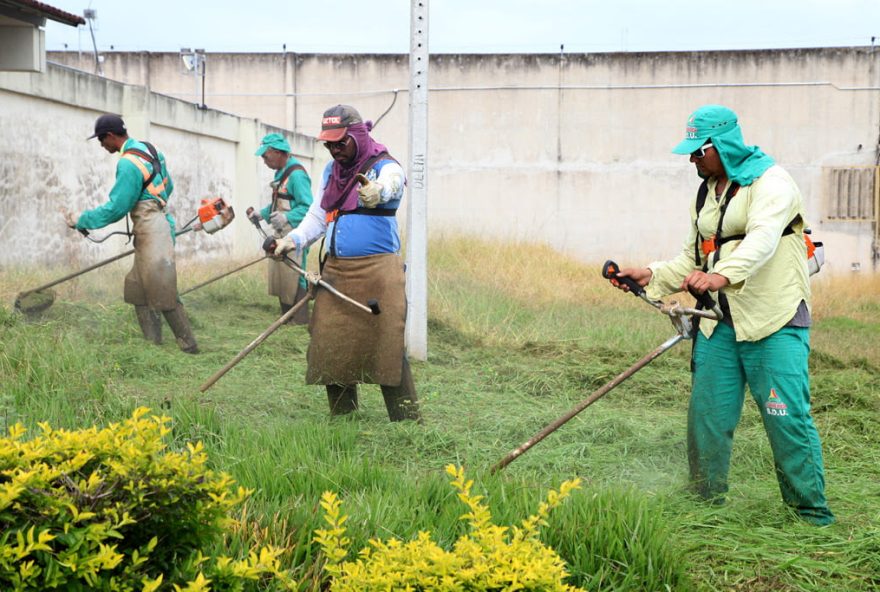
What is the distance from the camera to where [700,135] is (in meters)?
4.16

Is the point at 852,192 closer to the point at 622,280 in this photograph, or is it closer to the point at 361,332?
the point at 361,332

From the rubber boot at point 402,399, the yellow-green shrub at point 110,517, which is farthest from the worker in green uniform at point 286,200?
the yellow-green shrub at point 110,517

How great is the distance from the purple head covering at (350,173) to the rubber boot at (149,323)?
9.45ft

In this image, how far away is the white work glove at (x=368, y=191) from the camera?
5215 millimetres

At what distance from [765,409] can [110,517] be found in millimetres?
2598

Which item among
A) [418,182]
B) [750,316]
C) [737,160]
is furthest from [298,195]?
[750,316]

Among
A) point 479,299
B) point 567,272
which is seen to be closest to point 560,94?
point 567,272

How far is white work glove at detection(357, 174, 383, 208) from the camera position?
205 inches

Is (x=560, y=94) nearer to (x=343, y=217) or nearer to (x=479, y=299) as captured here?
(x=479, y=299)

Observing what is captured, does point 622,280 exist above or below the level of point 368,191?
below

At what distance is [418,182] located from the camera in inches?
334

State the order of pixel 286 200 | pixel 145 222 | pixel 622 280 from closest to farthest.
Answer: pixel 622 280
pixel 145 222
pixel 286 200

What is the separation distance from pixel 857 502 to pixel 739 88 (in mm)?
15348

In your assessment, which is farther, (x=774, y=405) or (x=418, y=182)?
(x=418, y=182)
